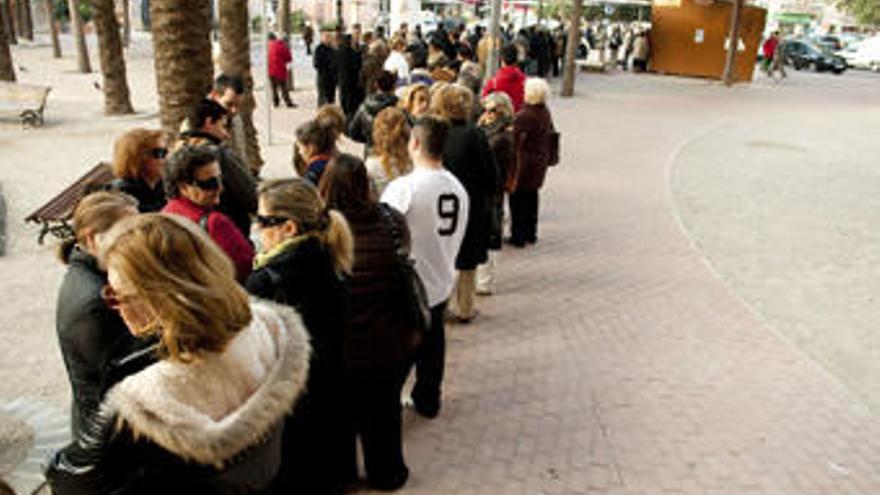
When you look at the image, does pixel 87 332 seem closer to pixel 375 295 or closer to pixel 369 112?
pixel 375 295

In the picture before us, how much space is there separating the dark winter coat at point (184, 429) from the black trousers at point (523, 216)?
19.3 feet

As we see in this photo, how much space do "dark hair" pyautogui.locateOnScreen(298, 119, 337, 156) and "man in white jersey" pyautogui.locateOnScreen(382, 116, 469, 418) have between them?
74 centimetres

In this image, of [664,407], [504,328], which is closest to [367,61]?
[504,328]

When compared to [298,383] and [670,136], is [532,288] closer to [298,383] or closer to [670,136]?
A: [298,383]

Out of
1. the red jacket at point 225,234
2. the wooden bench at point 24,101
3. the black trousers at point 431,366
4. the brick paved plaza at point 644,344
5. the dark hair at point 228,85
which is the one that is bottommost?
the brick paved plaza at point 644,344

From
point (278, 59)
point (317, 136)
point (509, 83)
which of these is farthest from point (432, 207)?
point (278, 59)

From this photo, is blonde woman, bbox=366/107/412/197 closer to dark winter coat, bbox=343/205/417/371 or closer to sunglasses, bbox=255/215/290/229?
dark winter coat, bbox=343/205/417/371

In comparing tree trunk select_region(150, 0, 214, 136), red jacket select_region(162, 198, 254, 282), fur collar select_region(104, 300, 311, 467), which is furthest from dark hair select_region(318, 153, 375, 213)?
tree trunk select_region(150, 0, 214, 136)

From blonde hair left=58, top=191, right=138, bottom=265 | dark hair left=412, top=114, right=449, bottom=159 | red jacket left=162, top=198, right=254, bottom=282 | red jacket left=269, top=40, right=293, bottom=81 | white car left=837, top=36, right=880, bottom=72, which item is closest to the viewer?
blonde hair left=58, top=191, right=138, bottom=265

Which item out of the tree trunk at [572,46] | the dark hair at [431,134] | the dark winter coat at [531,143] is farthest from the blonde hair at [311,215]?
the tree trunk at [572,46]

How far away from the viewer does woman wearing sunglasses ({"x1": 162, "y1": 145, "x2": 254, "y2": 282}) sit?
11.7 feet

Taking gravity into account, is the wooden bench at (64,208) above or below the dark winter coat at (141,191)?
below

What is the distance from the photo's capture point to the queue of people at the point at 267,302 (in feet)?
6.19

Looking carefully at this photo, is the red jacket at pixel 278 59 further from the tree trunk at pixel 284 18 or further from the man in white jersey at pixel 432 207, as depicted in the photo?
the man in white jersey at pixel 432 207
